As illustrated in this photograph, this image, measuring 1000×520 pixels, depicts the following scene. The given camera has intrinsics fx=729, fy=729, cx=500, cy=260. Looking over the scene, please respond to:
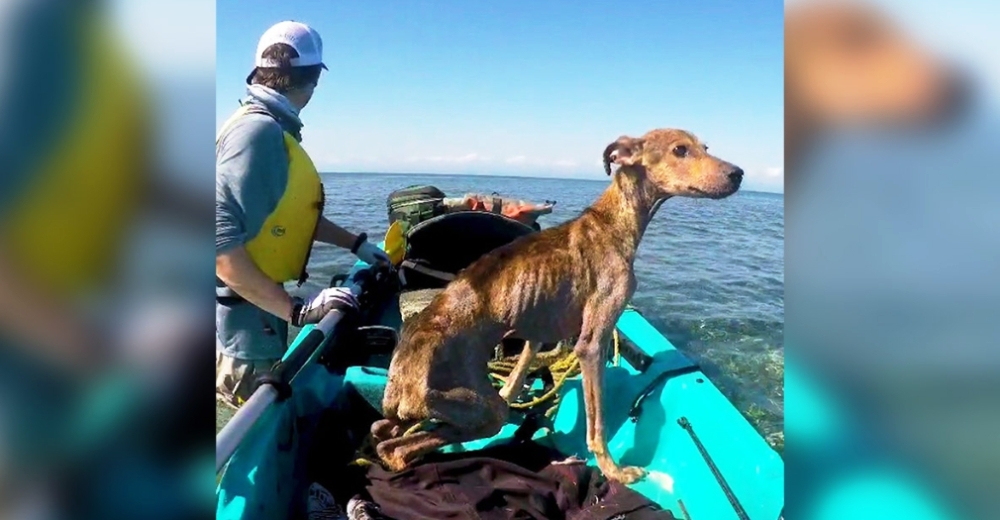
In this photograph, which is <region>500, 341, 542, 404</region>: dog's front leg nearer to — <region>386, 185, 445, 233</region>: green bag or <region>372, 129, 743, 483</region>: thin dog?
<region>372, 129, 743, 483</region>: thin dog

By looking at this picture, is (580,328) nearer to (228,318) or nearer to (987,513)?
(228,318)

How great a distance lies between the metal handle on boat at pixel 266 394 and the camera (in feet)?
9.11

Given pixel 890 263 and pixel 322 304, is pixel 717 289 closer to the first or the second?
pixel 322 304

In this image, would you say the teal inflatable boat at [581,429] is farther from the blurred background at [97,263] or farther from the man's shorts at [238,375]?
the blurred background at [97,263]

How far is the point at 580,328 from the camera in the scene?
14.5 feet

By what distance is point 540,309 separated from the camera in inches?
172

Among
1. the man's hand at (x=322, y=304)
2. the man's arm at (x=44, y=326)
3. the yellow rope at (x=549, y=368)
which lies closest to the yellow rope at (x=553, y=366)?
the yellow rope at (x=549, y=368)

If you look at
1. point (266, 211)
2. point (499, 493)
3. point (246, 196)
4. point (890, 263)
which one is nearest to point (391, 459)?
point (499, 493)

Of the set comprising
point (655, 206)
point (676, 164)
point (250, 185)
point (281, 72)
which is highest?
point (281, 72)

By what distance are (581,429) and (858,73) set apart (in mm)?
3832

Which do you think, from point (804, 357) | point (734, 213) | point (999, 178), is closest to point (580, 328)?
point (804, 357)

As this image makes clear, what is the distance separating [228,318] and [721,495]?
9.11 feet

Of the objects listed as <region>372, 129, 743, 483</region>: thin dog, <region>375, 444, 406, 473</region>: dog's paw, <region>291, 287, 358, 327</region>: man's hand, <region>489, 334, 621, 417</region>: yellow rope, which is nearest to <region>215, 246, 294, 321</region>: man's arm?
<region>291, 287, 358, 327</region>: man's hand

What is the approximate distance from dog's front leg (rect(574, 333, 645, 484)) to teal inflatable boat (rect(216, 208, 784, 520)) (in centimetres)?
17
